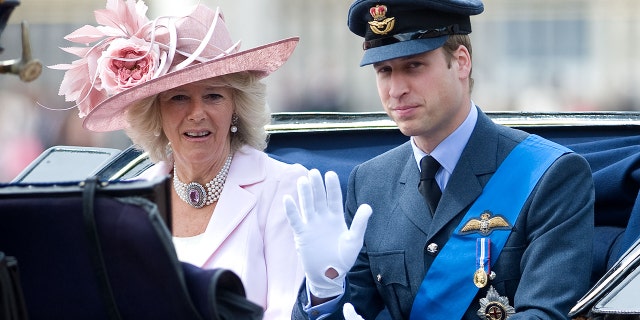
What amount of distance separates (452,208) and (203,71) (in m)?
0.78

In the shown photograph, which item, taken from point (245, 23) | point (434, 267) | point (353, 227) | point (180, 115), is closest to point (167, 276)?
point (353, 227)

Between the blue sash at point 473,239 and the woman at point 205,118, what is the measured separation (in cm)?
40

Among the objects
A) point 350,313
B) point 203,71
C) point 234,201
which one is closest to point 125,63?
point 203,71

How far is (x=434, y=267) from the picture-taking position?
304 centimetres

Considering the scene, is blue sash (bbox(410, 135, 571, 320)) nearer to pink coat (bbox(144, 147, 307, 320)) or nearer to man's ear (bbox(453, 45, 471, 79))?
man's ear (bbox(453, 45, 471, 79))

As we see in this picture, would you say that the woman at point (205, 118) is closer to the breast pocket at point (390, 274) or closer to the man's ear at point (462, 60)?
the breast pocket at point (390, 274)

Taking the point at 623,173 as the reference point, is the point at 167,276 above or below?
above

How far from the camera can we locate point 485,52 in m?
12.8

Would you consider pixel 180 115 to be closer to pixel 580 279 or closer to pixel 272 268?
pixel 272 268

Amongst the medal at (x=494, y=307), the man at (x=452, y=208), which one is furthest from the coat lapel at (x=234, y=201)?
the medal at (x=494, y=307)

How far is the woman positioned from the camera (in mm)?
3311

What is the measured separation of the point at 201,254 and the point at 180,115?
0.41 metres

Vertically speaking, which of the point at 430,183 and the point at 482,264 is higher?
the point at 430,183

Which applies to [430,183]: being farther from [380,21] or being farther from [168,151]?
[168,151]
